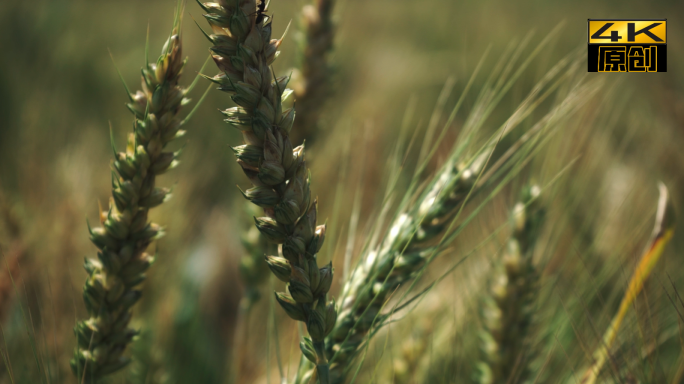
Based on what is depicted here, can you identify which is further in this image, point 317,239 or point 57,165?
point 57,165

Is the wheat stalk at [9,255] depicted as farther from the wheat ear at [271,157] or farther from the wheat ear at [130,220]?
the wheat ear at [271,157]

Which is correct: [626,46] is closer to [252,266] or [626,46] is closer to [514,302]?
[514,302]

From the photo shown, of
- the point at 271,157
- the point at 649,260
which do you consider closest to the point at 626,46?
the point at 649,260

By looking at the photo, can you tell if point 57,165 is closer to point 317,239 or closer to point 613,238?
point 317,239

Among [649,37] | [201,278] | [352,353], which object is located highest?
[649,37]

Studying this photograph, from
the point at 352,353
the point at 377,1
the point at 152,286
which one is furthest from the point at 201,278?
the point at 377,1

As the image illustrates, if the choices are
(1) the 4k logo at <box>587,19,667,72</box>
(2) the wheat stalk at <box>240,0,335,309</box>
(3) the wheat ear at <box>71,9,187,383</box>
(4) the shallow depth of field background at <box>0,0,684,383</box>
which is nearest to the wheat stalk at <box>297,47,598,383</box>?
(4) the shallow depth of field background at <box>0,0,684,383</box>

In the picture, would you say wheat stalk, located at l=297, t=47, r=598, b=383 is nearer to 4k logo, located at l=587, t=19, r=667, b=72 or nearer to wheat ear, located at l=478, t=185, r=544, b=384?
wheat ear, located at l=478, t=185, r=544, b=384
